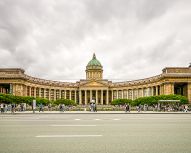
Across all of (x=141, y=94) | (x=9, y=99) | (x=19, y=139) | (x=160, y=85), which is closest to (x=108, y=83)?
(x=141, y=94)

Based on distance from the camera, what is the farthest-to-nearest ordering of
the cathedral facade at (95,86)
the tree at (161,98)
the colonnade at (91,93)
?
the colonnade at (91,93)
the cathedral facade at (95,86)
the tree at (161,98)

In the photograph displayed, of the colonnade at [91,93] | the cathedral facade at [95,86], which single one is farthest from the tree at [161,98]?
the colonnade at [91,93]

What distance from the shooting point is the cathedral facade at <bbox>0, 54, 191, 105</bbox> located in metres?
107

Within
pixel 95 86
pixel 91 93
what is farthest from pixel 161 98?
pixel 91 93

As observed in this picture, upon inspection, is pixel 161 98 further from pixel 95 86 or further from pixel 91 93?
pixel 91 93

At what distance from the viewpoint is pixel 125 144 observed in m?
11.1

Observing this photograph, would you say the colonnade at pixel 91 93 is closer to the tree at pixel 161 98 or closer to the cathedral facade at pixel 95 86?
the cathedral facade at pixel 95 86

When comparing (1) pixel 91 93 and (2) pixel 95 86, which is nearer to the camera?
(2) pixel 95 86

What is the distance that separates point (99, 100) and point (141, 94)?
31.9 m

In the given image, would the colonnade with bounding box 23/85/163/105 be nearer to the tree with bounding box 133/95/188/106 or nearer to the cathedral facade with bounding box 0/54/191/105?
the cathedral facade with bounding box 0/54/191/105

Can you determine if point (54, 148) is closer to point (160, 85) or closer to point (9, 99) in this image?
point (9, 99)

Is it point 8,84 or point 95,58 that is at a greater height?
point 95,58

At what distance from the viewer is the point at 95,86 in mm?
153750

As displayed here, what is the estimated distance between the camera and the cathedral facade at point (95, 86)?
10719cm
